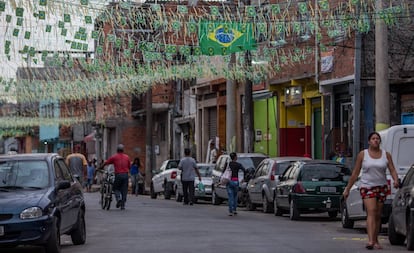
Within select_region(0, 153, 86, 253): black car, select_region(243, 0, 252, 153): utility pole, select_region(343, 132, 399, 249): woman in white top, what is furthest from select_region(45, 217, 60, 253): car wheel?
select_region(243, 0, 252, 153): utility pole

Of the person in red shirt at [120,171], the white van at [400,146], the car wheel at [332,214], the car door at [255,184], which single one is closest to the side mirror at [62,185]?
the white van at [400,146]

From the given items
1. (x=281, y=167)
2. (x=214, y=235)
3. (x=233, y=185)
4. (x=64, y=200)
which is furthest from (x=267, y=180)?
(x=64, y=200)

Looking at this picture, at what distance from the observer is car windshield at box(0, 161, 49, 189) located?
1513 centimetres

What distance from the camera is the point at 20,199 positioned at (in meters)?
14.2

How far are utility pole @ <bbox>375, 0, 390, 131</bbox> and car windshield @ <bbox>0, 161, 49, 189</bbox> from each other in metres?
9.87

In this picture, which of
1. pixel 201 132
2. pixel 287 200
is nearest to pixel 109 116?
pixel 201 132

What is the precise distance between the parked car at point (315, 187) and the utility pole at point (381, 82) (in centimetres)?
154

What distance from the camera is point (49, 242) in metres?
14.1

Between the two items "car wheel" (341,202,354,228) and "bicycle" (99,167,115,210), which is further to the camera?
"bicycle" (99,167,115,210)

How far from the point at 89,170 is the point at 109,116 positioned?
12.4 m

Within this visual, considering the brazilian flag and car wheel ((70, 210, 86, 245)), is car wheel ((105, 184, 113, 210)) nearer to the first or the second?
the brazilian flag

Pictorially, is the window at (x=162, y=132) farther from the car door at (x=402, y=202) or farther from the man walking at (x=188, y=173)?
the car door at (x=402, y=202)

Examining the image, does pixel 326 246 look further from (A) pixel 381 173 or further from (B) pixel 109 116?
(B) pixel 109 116

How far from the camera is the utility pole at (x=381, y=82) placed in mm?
22844
